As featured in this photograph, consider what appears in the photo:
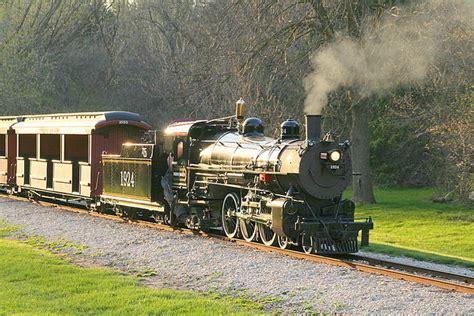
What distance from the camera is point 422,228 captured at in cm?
1920

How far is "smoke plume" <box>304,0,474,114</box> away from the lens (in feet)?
61.8

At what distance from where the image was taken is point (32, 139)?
25.4m

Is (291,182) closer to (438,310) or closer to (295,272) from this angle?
(295,272)

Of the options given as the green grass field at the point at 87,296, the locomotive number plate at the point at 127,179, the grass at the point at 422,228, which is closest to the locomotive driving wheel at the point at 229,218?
the grass at the point at 422,228

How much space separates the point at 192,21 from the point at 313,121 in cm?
2532

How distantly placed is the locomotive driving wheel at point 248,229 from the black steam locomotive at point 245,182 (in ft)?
0.06

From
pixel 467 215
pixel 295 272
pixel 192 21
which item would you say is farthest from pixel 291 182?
pixel 192 21

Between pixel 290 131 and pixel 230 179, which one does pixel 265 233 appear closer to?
pixel 230 179

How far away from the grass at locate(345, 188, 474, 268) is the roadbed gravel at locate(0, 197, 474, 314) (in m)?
3.51

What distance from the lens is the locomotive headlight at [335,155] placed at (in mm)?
12742

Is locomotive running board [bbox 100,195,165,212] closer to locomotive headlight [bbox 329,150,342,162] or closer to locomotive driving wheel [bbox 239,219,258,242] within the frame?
locomotive driving wheel [bbox 239,219,258,242]

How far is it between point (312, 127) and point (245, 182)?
1.94 metres

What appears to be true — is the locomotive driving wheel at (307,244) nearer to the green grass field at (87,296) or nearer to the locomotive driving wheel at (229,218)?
the locomotive driving wheel at (229,218)

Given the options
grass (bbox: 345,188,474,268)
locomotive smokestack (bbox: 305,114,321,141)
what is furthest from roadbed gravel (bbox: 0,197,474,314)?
grass (bbox: 345,188,474,268)
